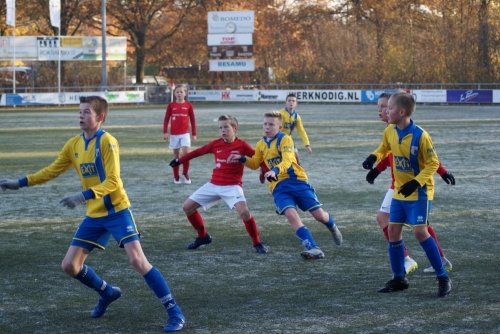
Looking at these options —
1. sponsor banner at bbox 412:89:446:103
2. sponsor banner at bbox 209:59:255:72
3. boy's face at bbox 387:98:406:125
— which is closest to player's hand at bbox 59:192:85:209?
boy's face at bbox 387:98:406:125

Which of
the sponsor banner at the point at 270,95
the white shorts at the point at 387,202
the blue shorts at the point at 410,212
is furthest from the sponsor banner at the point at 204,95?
the blue shorts at the point at 410,212

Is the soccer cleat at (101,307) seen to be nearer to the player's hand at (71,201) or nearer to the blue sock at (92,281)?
the blue sock at (92,281)

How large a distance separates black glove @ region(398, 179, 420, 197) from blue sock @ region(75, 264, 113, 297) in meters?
2.48

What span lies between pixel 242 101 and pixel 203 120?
1622 centimetres

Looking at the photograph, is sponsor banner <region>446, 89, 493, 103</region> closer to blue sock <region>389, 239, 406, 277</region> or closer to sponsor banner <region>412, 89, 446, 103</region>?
sponsor banner <region>412, 89, 446, 103</region>

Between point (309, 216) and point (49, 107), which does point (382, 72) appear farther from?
point (309, 216)

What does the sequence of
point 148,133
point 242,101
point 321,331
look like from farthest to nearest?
1. point 242,101
2. point 148,133
3. point 321,331

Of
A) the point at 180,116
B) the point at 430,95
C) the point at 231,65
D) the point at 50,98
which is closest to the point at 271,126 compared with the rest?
the point at 180,116

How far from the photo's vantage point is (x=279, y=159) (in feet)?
27.8

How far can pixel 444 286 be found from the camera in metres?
6.48

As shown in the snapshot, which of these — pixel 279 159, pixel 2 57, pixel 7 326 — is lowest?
pixel 7 326

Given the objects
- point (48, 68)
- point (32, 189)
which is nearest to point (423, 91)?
point (48, 68)

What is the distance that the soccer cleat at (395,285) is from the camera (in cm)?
668

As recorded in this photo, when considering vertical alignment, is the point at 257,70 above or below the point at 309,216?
above
